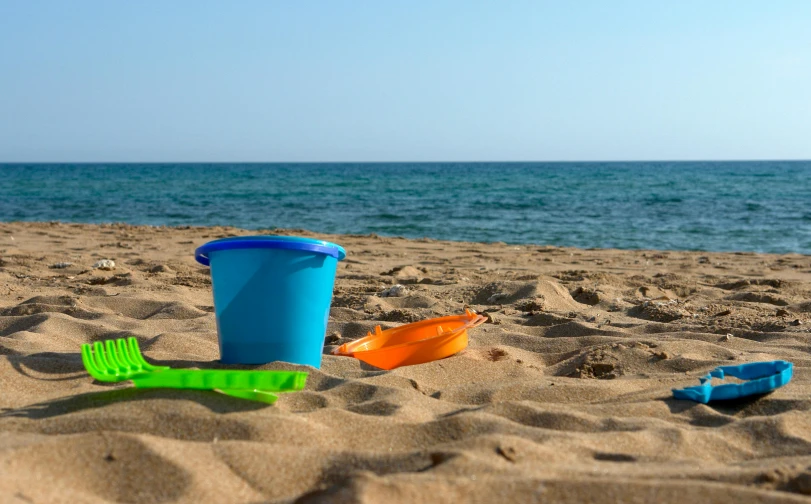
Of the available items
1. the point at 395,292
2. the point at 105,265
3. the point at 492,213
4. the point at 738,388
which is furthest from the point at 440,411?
the point at 492,213

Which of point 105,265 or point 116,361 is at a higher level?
point 116,361

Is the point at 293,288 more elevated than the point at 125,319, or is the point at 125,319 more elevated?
the point at 293,288

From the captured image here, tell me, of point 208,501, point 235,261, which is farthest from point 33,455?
point 235,261

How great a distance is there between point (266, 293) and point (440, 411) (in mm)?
696

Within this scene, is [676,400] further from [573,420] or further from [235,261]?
[235,261]

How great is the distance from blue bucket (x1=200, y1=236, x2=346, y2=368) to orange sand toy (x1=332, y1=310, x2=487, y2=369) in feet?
1.30

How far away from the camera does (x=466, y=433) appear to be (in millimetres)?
1871

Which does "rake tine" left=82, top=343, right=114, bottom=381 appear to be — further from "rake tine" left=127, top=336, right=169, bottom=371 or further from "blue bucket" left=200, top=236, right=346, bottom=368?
"blue bucket" left=200, top=236, right=346, bottom=368

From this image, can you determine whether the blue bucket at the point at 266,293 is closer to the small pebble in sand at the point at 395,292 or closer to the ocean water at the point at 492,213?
the small pebble in sand at the point at 395,292

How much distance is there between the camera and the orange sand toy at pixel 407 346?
111 inches

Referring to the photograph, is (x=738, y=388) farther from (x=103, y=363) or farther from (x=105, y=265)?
(x=105, y=265)

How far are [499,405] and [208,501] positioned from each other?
0.94m

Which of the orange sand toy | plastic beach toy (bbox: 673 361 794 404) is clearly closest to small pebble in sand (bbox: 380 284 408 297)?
the orange sand toy

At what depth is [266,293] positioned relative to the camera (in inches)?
94.4
